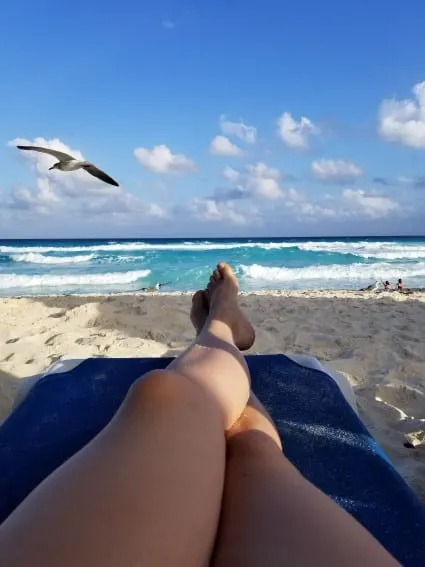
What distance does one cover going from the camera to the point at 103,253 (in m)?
16.7

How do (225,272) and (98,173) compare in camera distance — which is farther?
(98,173)

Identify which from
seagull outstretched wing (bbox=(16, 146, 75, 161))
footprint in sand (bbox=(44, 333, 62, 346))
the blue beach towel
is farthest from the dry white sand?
seagull outstretched wing (bbox=(16, 146, 75, 161))

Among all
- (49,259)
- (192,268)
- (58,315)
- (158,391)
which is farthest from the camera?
(49,259)

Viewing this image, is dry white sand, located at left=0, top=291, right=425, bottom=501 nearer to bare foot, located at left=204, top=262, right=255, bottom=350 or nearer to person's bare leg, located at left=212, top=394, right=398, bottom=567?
bare foot, located at left=204, top=262, right=255, bottom=350

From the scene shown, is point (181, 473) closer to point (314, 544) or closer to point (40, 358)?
point (314, 544)

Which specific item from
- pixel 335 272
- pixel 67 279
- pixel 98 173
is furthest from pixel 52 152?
pixel 335 272

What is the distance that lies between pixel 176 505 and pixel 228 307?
4.19 feet

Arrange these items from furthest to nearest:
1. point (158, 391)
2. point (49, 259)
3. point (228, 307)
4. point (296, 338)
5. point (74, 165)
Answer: point (49, 259) < point (296, 338) < point (74, 165) < point (228, 307) < point (158, 391)

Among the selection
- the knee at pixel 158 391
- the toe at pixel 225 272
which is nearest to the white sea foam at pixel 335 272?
the toe at pixel 225 272

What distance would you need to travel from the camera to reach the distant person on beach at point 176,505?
0.56m

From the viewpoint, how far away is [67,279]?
35.3 feet

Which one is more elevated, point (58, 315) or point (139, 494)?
point (139, 494)

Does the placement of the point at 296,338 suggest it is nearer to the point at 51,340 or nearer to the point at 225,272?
the point at 225,272

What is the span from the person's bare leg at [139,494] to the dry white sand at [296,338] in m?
0.90
